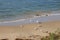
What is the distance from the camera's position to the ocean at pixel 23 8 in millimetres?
9211

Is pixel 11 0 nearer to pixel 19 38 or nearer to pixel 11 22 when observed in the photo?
pixel 11 22

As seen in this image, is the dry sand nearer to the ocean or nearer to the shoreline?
the shoreline

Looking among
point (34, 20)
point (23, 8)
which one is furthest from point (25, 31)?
point (23, 8)

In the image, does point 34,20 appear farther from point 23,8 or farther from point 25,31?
point 23,8

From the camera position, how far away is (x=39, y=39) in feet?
18.1

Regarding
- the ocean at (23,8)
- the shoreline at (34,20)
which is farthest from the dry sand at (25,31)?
the ocean at (23,8)

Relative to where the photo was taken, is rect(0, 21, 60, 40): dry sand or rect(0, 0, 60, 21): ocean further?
rect(0, 0, 60, 21): ocean

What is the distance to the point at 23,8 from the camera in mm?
10367

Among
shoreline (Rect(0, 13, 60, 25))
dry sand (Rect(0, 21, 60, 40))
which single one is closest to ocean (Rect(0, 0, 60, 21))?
shoreline (Rect(0, 13, 60, 25))

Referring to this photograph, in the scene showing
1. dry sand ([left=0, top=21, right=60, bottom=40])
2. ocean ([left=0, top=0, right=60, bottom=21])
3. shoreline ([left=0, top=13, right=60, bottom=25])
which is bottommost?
dry sand ([left=0, top=21, right=60, bottom=40])

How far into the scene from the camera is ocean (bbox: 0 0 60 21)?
9211mm

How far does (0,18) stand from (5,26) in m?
1.33

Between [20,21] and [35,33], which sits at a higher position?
[20,21]

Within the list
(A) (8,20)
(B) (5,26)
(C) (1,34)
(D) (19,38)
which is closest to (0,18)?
(A) (8,20)
